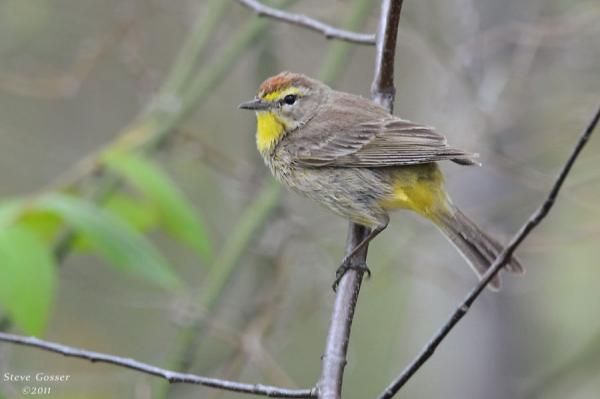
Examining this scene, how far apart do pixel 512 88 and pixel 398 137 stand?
6.63ft

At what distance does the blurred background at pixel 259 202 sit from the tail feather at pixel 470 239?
0.99 metres

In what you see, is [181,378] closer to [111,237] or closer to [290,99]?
[111,237]

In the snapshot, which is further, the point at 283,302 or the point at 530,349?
the point at 530,349

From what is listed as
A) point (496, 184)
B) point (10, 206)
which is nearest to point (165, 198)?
point (10, 206)

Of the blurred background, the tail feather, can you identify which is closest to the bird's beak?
the blurred background

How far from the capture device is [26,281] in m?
3.31

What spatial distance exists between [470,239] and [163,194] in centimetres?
157

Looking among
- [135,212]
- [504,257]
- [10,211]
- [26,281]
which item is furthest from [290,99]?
[504,257]

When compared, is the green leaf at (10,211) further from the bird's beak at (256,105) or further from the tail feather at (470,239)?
the tail feather at (470,239)

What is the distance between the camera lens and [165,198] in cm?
A: 401

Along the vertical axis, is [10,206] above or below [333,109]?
below

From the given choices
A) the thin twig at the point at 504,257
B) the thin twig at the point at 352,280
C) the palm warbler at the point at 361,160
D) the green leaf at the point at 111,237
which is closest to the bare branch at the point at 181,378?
the thin twig at the point at 352,280

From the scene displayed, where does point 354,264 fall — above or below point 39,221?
below

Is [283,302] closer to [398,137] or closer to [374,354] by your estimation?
[398,137]
